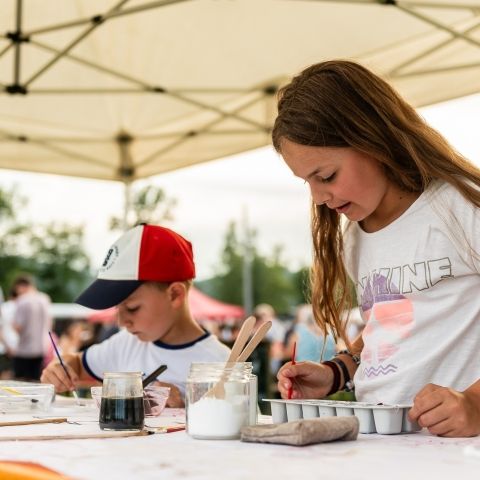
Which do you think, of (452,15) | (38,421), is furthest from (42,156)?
(38,421)

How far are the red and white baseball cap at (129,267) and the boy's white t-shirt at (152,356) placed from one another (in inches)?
9.3

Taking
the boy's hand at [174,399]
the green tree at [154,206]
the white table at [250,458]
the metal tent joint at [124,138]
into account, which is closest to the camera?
the white table at [250,458]

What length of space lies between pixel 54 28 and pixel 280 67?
42.8 inches

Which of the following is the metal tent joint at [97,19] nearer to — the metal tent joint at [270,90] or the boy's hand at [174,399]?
the metal tent joint at [270,90]

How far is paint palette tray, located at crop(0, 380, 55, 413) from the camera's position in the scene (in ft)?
5.20

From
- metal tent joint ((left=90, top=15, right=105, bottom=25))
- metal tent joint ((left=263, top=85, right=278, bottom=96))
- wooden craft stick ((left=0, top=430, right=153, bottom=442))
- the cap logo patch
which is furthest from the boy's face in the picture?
metal tent joint ((left=263, top=85, right=278, bottom=96))

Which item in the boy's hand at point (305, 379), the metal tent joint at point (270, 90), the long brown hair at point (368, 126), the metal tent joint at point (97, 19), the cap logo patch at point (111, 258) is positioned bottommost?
the boy's hand at point (305, 379)

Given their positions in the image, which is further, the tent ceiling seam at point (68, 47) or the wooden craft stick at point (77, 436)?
the tent ceiling seam at point (68, 47)

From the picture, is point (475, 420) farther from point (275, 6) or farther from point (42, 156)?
point (42, 156)

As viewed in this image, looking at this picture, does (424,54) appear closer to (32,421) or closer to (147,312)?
(147,312)

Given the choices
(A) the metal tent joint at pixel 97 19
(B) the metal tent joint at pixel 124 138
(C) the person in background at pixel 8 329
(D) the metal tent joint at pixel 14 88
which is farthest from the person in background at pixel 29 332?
(A) the metal tent joint at pixel 97 19

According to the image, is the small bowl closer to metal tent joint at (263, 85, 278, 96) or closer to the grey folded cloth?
the grey folded cloth

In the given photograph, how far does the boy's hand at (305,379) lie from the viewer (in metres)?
1.45

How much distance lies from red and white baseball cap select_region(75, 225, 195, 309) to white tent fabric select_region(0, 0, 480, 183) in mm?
1398
